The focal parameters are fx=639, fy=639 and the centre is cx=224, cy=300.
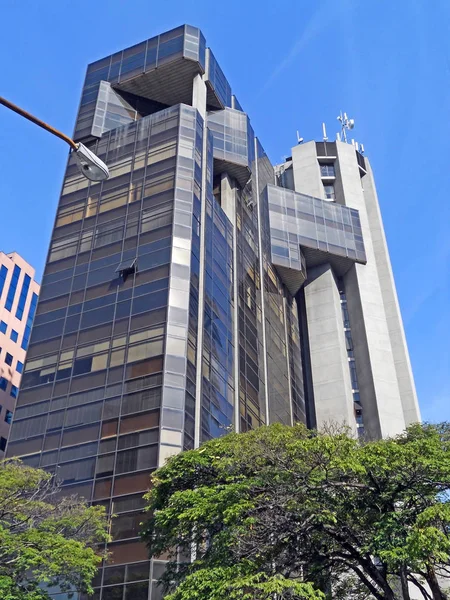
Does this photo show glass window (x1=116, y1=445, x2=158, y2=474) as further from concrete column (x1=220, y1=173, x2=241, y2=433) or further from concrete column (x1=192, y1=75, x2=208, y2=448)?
concrete column (x1=220, y1=173, x2=241, y2=433)

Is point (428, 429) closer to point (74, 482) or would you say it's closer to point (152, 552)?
point (152, 552)

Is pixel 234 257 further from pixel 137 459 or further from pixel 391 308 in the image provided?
pixel 391 308

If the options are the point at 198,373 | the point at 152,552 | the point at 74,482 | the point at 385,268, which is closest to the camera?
the point at 152,552

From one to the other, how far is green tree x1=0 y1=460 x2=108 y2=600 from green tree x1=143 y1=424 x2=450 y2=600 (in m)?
3.87

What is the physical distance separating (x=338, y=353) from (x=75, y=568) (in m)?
51.1

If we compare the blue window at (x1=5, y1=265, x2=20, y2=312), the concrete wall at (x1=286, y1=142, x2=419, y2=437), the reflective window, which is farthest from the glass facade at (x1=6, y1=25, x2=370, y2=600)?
the reflective window

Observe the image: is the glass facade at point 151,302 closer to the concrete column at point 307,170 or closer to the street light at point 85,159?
the concrete column at point 307,170

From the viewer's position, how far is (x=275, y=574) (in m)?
22.4

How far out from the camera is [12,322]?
84375mm

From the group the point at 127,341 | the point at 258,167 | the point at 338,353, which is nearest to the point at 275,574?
the point at 127,341

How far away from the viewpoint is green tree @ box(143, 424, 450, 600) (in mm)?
22203

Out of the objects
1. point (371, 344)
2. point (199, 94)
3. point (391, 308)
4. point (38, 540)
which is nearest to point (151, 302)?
point (38, 540)

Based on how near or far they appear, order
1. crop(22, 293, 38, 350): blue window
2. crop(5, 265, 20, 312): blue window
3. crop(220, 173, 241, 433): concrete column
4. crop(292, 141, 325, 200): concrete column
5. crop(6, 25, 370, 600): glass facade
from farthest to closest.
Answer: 1. crop(292, 141, 325, 200): concrete column
2. crop(22, 293, 38, 350): blue window
3. crop(5, 265, 20, 312): blue window
4. crop(220, 173, 241, 433): concrete column
5. crop(6, 25, 370, 600): glass facade

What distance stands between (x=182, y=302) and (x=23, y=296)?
164 ft
